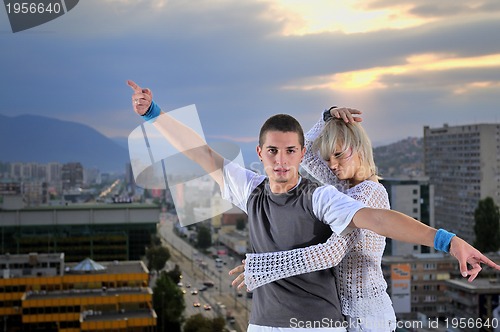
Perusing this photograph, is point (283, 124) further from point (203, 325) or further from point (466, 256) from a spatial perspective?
point (203, 325)

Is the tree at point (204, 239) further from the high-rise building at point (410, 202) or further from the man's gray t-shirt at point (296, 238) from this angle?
the man's gray t-shirt at point (296, 238)

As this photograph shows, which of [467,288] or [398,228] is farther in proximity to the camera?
[467,288]

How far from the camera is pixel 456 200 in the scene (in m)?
19.3

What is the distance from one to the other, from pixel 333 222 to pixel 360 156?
19 cm

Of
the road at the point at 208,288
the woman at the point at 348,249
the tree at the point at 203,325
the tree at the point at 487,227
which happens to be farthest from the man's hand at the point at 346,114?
the tree at the point at 487,227

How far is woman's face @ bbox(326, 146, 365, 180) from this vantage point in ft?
3.28

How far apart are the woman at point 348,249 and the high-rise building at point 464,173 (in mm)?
17772

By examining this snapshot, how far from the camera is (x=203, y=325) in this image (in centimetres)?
938

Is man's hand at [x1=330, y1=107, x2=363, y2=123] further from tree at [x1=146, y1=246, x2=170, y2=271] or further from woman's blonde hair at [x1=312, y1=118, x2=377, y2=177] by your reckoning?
tree at [x1=146, y1=246, x2=170, y2=271]

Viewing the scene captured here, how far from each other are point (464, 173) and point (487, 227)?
17.1ft

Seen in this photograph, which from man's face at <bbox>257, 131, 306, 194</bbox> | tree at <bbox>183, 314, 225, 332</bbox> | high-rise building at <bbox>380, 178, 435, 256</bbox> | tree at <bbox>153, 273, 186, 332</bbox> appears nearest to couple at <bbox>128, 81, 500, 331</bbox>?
man's face at <bbox>257, 131, 306, 194</bbox>

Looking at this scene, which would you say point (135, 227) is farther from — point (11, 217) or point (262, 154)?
point (262, 154)

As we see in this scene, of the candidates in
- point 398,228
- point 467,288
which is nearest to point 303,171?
point 398,228

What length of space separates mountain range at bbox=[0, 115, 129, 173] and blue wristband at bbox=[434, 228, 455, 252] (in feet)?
72.0
